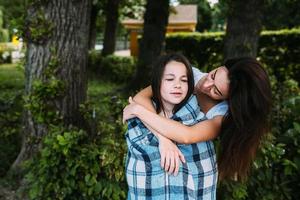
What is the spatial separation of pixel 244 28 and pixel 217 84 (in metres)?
4.77

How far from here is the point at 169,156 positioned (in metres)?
2.09

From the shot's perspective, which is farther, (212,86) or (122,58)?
(122,58)

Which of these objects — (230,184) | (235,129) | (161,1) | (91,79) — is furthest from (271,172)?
(91,79)

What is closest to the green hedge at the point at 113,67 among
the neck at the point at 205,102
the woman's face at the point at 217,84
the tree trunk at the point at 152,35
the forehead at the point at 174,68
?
the tree trunk at the point at 152,35

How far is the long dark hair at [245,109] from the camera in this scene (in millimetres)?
2166

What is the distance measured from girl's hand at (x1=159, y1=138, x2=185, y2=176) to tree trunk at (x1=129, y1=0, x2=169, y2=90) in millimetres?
9152

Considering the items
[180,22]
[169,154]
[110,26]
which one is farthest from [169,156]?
[180,22]

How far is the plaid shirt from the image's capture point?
2.17 meters

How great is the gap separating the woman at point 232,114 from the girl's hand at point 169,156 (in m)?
0.04

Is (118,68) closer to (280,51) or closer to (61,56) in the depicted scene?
(280,51)

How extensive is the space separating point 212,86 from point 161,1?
9.28 meters

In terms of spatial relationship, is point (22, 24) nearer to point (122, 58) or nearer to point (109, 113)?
point (109, 113)

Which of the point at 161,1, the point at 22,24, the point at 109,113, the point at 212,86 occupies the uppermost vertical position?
the point at 161,1

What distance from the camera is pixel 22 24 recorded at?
4.33 meters
